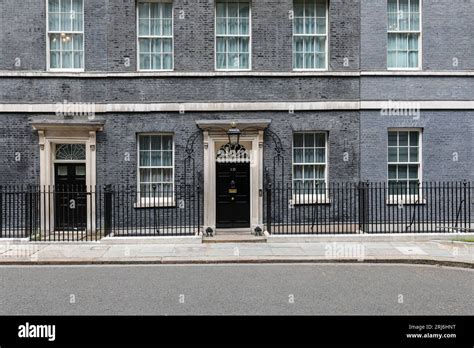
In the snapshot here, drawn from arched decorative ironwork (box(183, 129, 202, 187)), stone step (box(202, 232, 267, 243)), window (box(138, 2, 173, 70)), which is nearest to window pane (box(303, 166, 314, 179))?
stone step (box(202, 232, 267, 243))

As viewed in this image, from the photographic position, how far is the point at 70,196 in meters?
14.8

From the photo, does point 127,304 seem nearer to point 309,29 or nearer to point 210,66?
point 210,66

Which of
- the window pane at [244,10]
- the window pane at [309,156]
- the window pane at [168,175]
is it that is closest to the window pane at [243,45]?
the window pane at [244,10]

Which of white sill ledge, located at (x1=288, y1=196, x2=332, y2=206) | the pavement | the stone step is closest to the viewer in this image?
the pavement

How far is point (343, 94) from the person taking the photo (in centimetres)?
1488

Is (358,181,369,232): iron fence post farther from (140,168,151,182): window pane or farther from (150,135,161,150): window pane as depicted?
(140,168,151,182): window pane

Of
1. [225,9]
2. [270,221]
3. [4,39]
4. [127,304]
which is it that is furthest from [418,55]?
[4,39]

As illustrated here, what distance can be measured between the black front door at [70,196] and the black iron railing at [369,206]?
6362mm

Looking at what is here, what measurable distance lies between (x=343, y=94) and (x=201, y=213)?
254 inches

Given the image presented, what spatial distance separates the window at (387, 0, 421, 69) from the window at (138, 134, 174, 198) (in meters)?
8.39

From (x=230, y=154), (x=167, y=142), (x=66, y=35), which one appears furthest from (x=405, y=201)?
(x=66, y=35)

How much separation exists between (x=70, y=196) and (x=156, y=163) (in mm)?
3172

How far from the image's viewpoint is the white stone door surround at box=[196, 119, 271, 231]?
14.4 m

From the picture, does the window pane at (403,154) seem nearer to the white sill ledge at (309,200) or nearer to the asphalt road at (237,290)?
the white sill ledge at (309,200)
